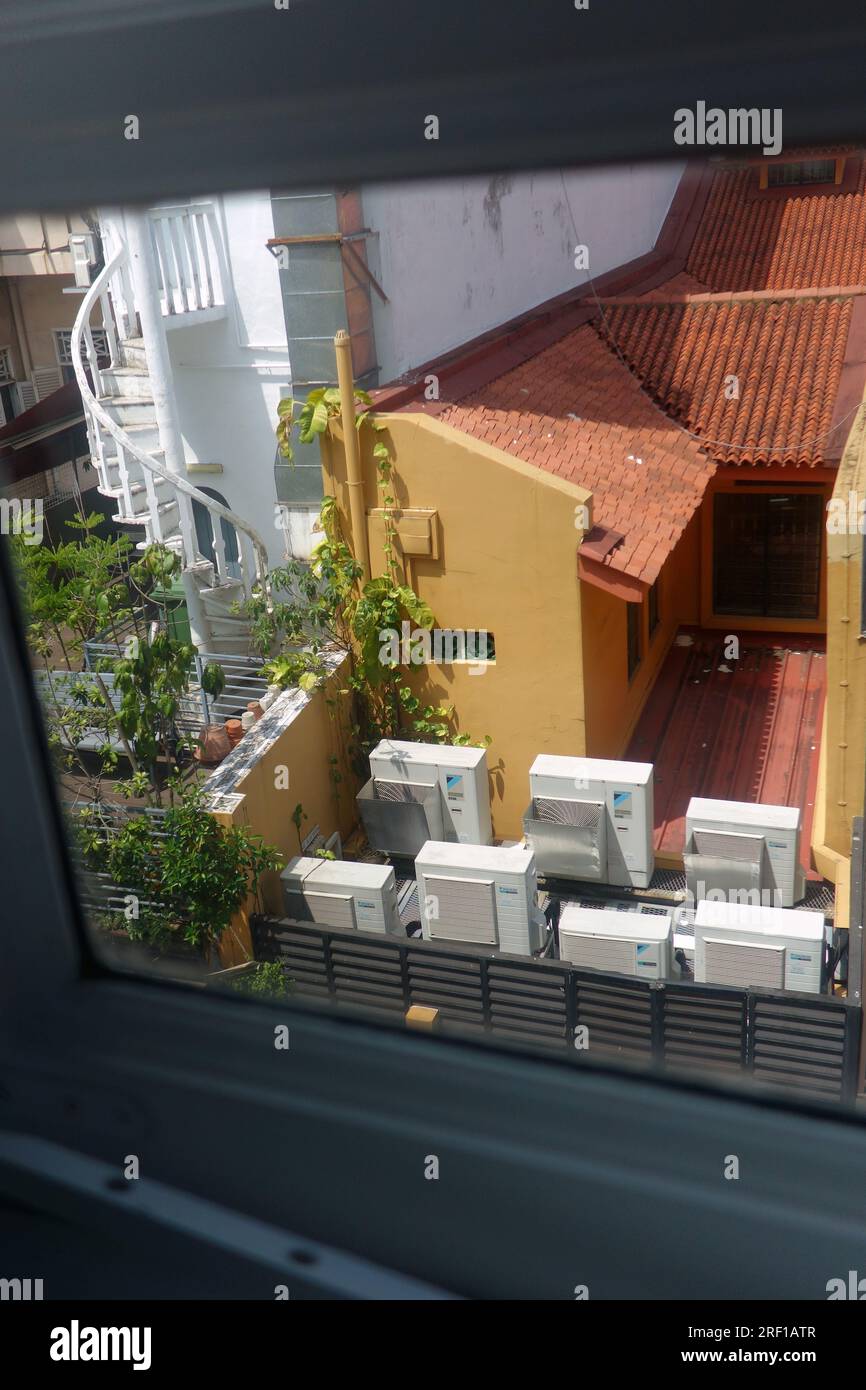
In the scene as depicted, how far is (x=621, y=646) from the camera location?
5.54m

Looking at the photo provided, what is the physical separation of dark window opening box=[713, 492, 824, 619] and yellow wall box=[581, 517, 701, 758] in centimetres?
16

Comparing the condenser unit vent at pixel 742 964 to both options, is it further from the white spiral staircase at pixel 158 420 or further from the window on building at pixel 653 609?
the white spiral staircase at pixel 158 420

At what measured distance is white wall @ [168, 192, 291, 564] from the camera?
6379mm

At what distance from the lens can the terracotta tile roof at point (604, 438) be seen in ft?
16.3

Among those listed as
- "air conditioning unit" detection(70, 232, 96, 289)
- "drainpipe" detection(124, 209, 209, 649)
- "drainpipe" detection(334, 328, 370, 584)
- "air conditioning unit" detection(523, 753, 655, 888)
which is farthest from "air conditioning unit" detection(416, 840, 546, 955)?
"air conditioning unit" detection(70, 232, 96, 289)

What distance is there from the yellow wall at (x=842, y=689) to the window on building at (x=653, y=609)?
1624 millimetres

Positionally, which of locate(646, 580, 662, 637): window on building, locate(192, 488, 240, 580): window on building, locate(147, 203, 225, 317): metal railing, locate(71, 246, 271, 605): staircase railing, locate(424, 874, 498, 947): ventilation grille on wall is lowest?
locate(424, 874, 498, 947): ventilation grille on wall

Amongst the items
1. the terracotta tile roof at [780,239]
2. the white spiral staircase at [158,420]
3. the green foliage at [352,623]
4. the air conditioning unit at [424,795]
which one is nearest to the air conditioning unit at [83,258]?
the white spiral staircase at [158,420]

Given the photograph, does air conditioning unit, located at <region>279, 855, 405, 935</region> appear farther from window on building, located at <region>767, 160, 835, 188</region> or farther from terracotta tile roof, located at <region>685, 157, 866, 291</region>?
window on building, located at <region>767, 160, 835, 188</region>

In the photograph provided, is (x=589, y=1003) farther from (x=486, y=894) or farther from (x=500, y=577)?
(x=500, y=577)

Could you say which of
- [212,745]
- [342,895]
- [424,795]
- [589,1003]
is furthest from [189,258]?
[589,1003]

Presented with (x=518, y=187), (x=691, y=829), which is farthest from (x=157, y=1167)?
(x=518, y=187)
